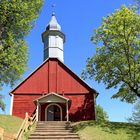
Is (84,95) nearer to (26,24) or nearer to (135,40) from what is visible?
(135,40)

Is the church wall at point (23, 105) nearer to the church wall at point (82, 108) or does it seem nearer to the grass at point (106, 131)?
the church wall at point (82, 108)

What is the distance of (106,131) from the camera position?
1866 centimetres

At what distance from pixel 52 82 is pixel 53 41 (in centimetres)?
631

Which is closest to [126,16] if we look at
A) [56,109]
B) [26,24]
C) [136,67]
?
[136,67]

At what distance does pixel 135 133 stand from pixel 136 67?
740 centimetres

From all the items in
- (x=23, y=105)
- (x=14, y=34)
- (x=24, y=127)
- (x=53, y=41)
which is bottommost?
(x=24, y=127)

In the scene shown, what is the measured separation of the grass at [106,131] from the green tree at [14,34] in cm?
697

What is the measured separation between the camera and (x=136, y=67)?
24.3 meters

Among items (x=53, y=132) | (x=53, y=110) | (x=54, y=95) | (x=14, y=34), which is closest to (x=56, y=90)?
(x=54, y=95)

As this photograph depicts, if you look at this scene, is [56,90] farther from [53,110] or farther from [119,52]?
[119,52]

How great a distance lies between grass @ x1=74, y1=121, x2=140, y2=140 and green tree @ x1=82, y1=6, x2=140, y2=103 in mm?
4646

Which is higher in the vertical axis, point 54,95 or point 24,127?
point 54,95

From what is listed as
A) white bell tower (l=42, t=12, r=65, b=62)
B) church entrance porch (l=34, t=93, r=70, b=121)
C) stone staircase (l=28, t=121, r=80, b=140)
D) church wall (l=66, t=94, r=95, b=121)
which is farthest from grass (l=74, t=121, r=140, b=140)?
white bell tower (l=42, t=12, r=65, b=62)

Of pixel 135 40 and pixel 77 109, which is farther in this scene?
pixel 77 109
